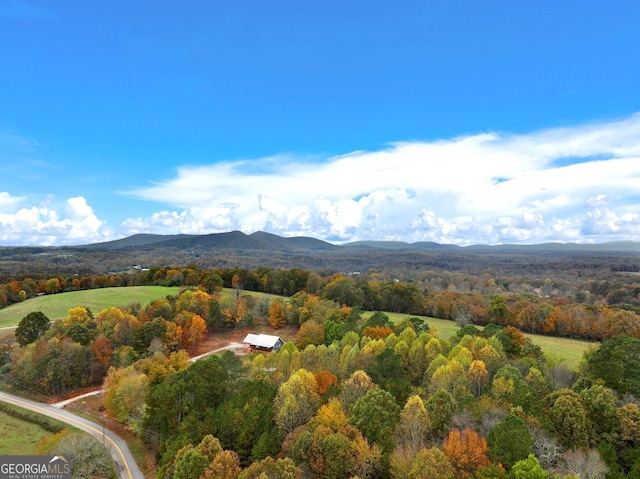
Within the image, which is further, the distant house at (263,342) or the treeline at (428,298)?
the treeline at (428,298)

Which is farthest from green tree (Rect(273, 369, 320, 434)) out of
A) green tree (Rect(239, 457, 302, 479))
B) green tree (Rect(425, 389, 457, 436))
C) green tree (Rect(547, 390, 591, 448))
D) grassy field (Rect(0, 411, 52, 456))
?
grassy field (Rect(0, 411, 52, 456))

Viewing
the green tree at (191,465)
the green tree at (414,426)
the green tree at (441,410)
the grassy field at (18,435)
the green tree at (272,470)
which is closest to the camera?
the green tree at (272,470)

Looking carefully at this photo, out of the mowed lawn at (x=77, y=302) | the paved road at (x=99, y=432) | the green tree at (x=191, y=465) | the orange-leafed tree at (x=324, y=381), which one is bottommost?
the paved road at (x=99, y=432)

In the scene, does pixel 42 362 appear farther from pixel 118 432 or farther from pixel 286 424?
pixel 286 424

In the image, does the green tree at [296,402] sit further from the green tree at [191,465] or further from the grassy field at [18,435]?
the grassy field at [18,435]

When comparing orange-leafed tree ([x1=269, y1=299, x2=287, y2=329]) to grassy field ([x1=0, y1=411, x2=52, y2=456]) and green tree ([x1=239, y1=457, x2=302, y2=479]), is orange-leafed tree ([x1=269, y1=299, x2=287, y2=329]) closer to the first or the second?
grassy field ([x1=0, y1=411, x2=52, y2=456])

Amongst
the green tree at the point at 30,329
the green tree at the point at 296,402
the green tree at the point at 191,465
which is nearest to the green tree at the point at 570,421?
the green tree at the point at 296,402

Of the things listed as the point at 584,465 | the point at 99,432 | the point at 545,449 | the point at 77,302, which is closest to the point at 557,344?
the point at 545,449

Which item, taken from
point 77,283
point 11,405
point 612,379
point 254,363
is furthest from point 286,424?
point 77,283
